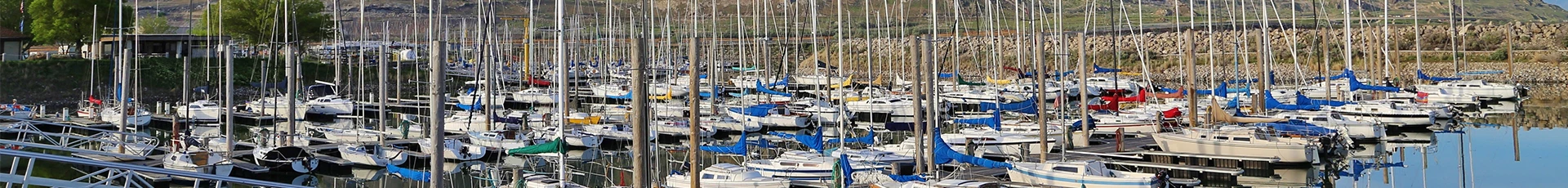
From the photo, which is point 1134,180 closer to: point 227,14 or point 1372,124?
point 1372,124

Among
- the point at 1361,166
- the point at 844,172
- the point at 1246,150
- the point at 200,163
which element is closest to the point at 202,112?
the point at 200,163

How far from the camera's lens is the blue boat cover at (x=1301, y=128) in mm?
37750

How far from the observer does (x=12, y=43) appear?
7831 cm

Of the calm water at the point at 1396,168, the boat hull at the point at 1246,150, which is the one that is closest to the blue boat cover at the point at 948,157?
the calm water at the point at 1396,168

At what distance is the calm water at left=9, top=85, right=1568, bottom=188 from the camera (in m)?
33.6

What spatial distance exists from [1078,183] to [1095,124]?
14960 millimetres

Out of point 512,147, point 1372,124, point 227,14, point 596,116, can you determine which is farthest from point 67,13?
point 1372,124

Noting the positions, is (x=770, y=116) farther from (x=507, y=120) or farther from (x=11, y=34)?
(x=11, y=34)

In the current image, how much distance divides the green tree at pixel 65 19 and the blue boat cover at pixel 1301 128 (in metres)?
59.2

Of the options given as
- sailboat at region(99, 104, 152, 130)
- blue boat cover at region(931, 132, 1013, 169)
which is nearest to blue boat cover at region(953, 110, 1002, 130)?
blue boat cover at region(931, 132, 1013, 169)

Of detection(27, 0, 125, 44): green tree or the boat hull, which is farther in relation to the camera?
→ detection(27, 0, 125, 44): green tree

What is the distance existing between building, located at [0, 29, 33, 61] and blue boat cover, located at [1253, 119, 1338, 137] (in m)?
60.9

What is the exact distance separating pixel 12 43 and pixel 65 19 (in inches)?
110

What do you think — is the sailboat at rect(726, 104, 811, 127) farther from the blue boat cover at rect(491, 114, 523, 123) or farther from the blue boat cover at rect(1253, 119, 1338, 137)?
the blue boat cover at rect(1253, 119, 1338, 137)
